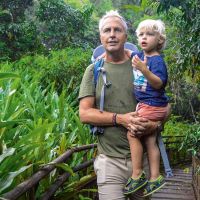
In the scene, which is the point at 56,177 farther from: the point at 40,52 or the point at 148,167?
the point at 40,52

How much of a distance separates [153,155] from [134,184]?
238 mm

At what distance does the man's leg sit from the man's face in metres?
0.66

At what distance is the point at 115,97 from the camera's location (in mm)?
2664

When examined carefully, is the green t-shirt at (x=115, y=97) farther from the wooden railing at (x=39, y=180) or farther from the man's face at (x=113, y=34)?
the wooden railing at (x=39, y=180)

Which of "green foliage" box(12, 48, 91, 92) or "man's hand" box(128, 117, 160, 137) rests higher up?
"green foliage" box(12, 48, 91, 92)

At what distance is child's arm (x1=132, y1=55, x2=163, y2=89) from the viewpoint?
2.54 meters

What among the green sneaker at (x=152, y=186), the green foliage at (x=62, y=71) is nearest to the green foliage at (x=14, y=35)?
the green foliage at (x=62, y=71)

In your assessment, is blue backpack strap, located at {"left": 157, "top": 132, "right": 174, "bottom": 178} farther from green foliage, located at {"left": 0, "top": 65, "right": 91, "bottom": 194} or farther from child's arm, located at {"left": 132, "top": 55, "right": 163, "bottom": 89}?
green foliage, located at {"left": 0, "top": 65, "right": 91, "bottom": 194}

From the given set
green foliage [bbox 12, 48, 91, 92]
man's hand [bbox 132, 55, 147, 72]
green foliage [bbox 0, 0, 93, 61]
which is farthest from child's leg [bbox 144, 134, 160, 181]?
green foliage [bbox 0, 0, 93, 61]

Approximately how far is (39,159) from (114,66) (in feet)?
2.52

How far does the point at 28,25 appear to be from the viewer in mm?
12086

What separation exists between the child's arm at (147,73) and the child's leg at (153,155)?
1.04 ft

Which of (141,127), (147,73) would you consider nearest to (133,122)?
(141,127)

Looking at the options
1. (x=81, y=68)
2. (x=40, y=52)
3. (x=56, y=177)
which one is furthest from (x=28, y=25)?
(x=56, y=177)
